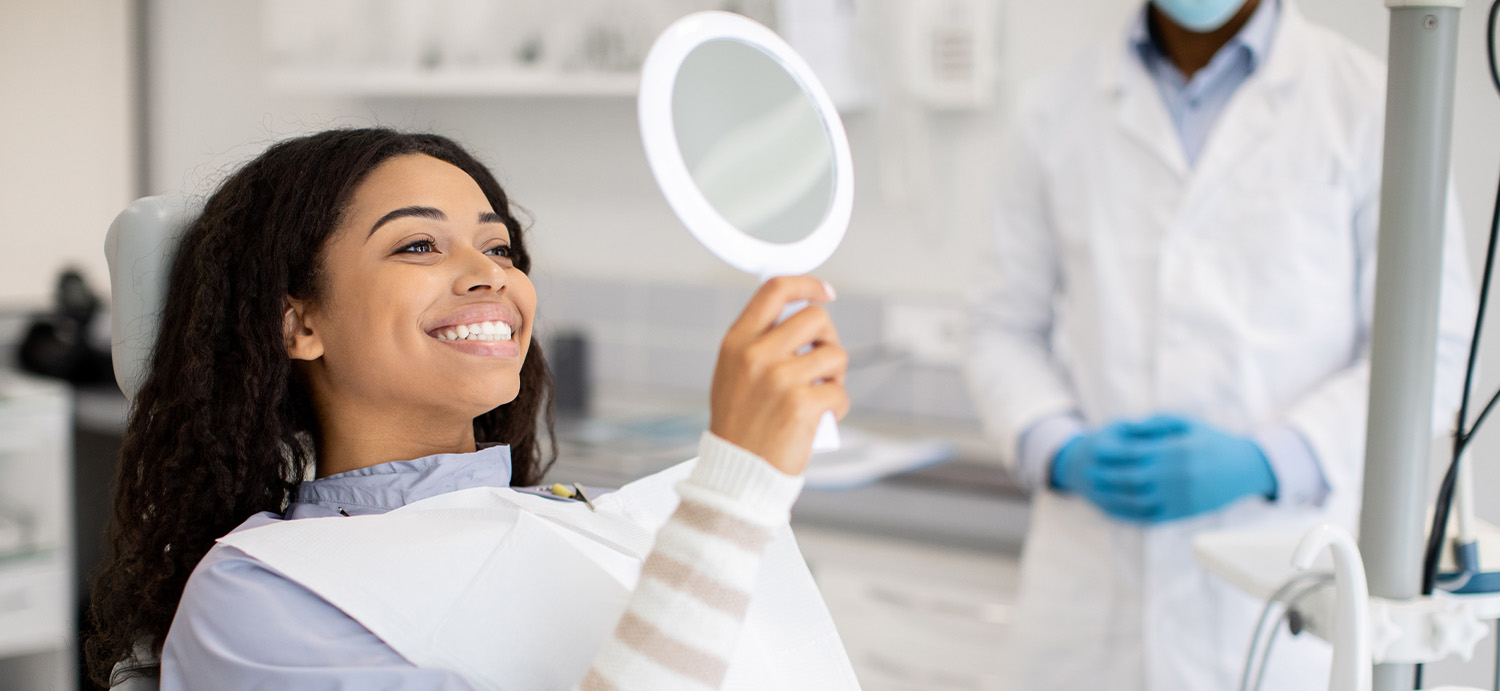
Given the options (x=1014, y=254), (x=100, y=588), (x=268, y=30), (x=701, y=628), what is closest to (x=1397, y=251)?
(x=701, y=628)

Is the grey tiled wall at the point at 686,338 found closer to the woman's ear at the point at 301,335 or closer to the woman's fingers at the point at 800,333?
the woman's ear at the point at 301,335

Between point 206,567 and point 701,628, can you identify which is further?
point 206,567

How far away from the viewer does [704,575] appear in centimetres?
70

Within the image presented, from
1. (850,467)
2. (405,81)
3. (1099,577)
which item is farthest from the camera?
(405,81)

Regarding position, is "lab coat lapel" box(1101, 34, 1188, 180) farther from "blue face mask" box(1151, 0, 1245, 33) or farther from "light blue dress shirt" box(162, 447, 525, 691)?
"light blue dress shirt" box(162, 447, 525, 691)

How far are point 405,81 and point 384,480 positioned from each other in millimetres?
2045

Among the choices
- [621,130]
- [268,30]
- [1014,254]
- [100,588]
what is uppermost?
[268,30]

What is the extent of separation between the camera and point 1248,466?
1.53 metres

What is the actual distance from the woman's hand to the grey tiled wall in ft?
6.00

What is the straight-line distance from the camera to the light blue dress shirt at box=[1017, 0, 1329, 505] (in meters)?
1.62

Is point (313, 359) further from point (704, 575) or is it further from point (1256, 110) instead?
point (1256, 110)

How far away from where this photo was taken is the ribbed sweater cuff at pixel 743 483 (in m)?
0.69

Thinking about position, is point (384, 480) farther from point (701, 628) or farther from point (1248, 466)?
point (1248, 466)

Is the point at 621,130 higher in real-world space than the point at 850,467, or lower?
higher
